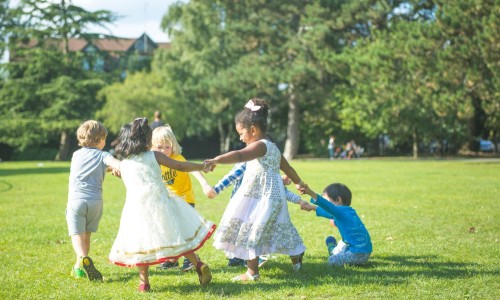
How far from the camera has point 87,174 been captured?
6.09 meters

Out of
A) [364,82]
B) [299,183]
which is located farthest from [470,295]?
[364,82]

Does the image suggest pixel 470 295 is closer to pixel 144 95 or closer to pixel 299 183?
pixel 299 183

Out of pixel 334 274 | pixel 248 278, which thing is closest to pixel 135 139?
pixel 248 278

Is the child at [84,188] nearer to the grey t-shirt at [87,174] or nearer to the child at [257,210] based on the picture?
the grey t-shirt at [87,174]

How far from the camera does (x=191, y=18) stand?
136 feet

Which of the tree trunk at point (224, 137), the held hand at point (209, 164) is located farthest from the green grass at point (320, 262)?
the tree trunk at point (224, 137)

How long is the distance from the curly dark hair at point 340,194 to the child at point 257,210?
0.97m

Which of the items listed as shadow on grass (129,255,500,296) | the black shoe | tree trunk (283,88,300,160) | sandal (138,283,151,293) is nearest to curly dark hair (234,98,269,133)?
shadow on grass (129,255,500,296)

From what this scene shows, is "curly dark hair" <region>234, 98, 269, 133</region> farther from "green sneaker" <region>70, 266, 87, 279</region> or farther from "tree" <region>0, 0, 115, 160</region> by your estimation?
"tree" <region>0, 0, 115, 160</region>

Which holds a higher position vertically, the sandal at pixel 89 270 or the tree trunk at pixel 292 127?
the tree trunk at pixel 292 127

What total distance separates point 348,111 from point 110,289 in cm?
3683

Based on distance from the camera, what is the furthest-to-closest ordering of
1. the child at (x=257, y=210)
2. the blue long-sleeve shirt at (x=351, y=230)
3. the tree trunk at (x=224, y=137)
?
the tree trunk at (x=224, y=137)
the blue long-sleeve shirt at (x=351, y=230)
the child at (x=257, y=210)

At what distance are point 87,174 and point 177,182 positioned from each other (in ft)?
3.48

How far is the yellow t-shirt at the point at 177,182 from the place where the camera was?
663 centimetres
